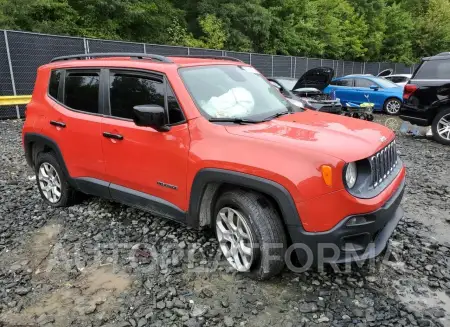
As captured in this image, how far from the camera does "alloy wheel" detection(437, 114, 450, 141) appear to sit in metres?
7.98

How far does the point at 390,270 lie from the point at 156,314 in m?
1.99

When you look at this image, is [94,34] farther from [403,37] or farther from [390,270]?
[403,37]

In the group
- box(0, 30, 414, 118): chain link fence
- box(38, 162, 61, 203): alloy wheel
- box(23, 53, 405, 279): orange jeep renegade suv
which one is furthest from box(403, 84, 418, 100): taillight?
box(0, 30, 414, 118): chain link fence

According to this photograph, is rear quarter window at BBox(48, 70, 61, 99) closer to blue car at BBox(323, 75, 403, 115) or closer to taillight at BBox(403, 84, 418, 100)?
taillight at BBox(403, 84, 418, 100)

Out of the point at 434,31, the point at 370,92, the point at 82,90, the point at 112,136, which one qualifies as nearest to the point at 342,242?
the point at 112,136

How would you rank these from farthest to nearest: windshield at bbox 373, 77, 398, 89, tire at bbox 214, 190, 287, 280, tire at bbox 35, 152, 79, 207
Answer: windshield at bbox 373, 77, 398, 89, tire at bbox 35, 152, 79, 207, tire at bbox 214, 190, 287, 280

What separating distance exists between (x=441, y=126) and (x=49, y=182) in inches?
306

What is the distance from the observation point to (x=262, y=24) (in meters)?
21.2

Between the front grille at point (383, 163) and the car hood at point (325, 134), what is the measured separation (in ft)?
0.21

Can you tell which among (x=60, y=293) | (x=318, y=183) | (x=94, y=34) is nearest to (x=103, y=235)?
(x=60, y=293)

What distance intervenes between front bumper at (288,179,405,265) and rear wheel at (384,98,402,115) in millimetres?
11269

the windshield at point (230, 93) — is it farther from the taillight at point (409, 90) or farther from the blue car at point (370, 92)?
the blue car at point (370, 92)

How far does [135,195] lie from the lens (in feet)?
12.0

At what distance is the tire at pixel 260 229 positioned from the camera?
9.23 ft
